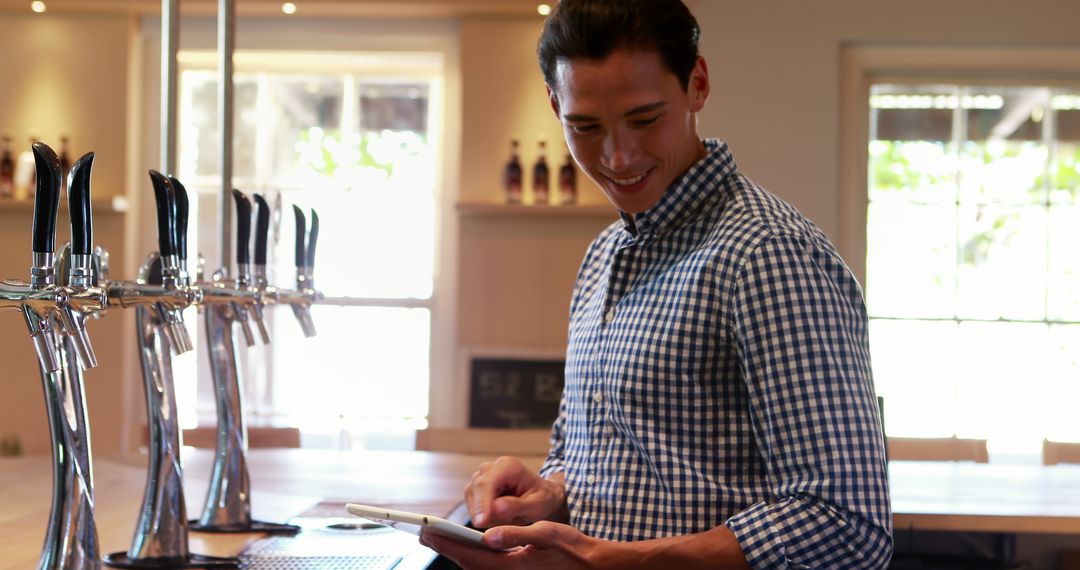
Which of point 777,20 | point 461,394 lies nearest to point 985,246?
point 777,20

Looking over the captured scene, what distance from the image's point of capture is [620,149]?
1205 millimetres

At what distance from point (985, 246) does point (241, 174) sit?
123 inches

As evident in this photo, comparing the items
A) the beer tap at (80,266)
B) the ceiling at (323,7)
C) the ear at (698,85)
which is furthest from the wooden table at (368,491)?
the ceiling at (323,7)

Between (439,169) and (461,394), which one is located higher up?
(439,169)

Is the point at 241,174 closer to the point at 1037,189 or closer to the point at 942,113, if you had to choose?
the point at 942,113

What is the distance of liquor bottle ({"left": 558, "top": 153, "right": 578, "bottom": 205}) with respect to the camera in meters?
4.54

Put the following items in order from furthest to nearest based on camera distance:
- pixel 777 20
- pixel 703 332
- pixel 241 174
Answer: pixel 241 174, pixel 777 20, pixel 703 332

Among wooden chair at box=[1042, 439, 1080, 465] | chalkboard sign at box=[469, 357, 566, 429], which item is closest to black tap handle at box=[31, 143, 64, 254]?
wooden chair at box=[1042, 439, 1080, 465]

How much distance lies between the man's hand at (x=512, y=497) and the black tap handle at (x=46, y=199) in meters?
0.58

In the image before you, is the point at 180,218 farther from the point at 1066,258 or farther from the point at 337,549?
the point at 1066,258

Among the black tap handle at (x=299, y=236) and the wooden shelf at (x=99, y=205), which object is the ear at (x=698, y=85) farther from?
the wooden shelf at (x=99, y=205)

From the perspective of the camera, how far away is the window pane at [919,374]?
4543mm

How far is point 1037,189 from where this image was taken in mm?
4535

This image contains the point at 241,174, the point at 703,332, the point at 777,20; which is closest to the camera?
the point at 703,332
